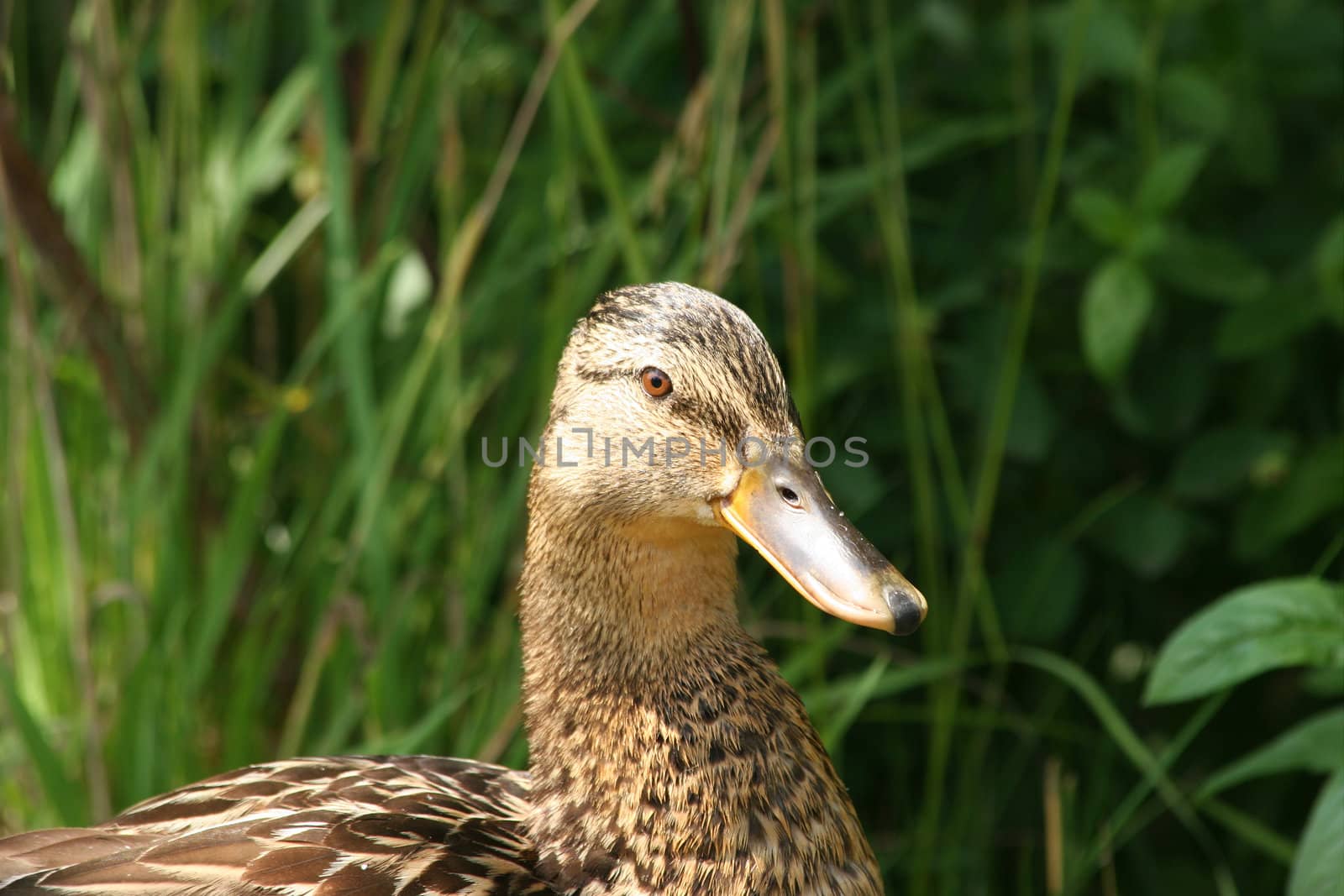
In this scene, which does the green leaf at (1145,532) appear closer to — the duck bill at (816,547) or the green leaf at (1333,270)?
the green leaf at (1333,270)

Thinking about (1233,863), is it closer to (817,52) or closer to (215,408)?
(817,52)

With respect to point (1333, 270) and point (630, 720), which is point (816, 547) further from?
point (1333, 270)

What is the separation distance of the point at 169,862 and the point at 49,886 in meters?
0.12

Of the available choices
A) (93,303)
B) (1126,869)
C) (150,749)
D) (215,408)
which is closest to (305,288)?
(215,408)

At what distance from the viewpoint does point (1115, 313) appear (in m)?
2.08

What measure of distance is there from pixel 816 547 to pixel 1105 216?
37.1 inches

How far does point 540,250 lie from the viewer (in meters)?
2.36

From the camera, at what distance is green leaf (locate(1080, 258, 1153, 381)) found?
203cm

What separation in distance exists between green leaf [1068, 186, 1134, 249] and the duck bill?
859mm

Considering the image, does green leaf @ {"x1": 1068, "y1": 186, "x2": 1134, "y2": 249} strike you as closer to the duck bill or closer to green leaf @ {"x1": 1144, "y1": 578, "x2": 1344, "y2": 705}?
green leaf @ {"x1": 1144, "y1": 578, "x2": 1344, "y2": 705}

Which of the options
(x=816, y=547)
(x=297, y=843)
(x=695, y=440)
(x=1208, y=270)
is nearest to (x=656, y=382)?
(x=695, y=440)

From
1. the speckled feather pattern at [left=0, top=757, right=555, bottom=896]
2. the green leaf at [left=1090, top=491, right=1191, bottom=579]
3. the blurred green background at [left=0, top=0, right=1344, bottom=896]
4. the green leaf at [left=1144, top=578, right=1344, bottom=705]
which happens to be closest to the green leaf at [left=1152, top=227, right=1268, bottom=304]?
the blurred green background at [left=0, top=0, right=1344, bottom=896]

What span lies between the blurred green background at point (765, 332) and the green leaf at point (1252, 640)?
0.35 meters

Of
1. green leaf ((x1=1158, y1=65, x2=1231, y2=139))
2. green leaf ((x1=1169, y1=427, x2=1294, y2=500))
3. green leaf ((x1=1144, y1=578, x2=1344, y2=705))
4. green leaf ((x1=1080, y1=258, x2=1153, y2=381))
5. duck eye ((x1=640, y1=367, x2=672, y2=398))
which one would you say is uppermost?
green leaf ((x1=1158, y1=65, x2=1231, y2=139))
